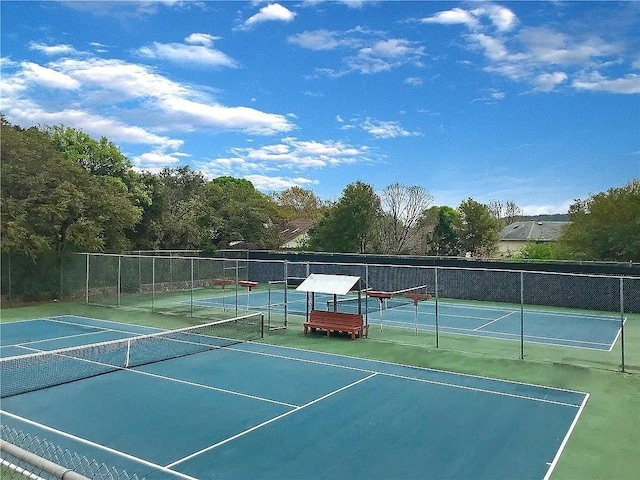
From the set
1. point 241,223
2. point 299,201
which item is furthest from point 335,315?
point 299,201

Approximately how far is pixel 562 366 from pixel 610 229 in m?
21.0

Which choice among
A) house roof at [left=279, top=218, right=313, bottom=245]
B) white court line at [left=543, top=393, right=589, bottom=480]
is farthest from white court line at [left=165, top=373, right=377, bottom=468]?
house roof at [left=279, top=218, right=313, bottom=245]

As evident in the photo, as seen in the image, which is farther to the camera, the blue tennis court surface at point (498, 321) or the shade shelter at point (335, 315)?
the blue tennis court surface at point (498, 321)

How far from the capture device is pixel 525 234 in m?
62.5

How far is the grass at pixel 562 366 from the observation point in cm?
870

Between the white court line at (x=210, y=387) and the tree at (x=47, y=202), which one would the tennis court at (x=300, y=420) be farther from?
the tree at (x=47, y=202)

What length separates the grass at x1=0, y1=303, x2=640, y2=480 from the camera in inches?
342

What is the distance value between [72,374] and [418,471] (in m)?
8.94

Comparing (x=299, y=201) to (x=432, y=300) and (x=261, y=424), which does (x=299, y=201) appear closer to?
(x=432, y=300)

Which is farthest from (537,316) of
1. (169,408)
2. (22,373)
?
(22,373)

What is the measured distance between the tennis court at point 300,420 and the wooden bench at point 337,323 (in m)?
3.36

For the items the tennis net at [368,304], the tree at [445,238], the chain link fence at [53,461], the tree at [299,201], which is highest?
the tree at [299,201]

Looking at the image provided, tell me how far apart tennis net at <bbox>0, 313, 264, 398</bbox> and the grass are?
5.74 feet

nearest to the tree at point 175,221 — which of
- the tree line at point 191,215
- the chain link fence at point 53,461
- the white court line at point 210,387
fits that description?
the tree line at point 191,215
